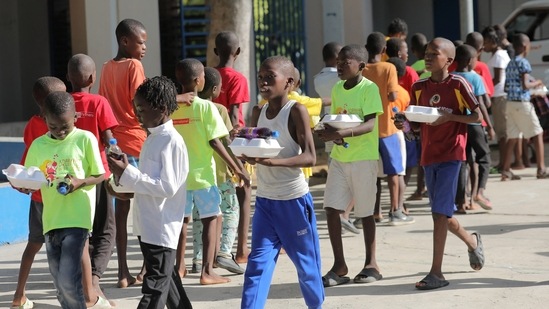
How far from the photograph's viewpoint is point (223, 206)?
7.79m

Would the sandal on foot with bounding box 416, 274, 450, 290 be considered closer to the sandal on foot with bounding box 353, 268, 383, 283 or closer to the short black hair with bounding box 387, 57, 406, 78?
the sandal on foot with bounding box 353, 268, 383, 283

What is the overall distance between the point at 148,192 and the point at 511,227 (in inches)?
189

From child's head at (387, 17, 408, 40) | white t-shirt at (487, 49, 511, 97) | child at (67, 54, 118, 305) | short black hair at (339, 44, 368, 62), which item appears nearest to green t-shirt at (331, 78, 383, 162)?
short black hair at (339, 44, 368, 62)

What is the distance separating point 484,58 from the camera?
51.5 feet

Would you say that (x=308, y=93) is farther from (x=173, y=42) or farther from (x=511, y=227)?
(x=511, y=227)

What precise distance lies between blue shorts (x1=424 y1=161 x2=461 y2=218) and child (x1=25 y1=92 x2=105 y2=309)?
90.2 inches

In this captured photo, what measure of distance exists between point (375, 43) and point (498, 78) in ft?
13.4

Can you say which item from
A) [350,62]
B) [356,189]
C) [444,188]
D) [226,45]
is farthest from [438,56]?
[226,45]

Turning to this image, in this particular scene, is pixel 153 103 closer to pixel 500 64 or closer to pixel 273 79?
pixel 273 79

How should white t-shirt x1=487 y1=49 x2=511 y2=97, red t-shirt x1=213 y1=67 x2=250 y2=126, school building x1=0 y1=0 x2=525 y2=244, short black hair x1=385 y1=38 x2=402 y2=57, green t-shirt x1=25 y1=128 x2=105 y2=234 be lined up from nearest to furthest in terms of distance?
green t-shirt x1=25 y1=128 x2=105 y2=234
red t-shirt x1=213 y1=67 x2=250 y2=126
short black hair x1=385 y1=38 x2=402 y2=57
white t-shirt x1=487 y1=49 x2=511 y2=97
school building x1=0 y1=0 x2=525 y2=244

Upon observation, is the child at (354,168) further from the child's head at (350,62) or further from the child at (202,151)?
the child at (202,151)

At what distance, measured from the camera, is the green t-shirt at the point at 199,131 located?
23.3 ft

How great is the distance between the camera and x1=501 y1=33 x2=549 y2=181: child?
40.2ft

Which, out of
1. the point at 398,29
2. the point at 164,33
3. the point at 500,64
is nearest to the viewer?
the point at 398,29
